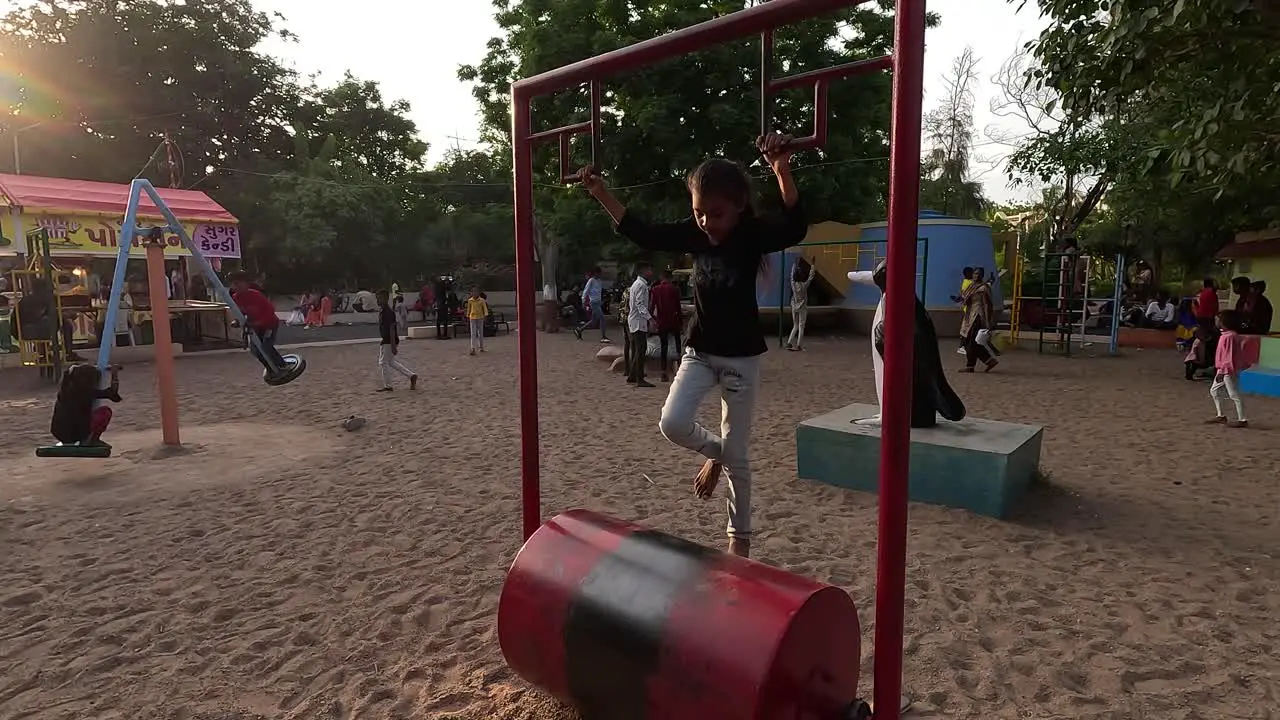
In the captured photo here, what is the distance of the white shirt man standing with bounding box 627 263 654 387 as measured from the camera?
33.4 feet

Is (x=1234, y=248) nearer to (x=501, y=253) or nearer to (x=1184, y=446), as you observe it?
(x=1184, y=446)

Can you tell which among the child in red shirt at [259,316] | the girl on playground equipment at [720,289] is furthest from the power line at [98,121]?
the girl on playground equipment at [720,289]

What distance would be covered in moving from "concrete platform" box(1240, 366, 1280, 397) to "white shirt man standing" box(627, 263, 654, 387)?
7686mm

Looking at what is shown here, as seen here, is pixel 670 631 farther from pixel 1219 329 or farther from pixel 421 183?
pixel 421 183

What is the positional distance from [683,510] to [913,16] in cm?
349

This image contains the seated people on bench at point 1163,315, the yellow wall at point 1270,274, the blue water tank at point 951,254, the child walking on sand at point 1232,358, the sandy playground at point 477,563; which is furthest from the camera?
the blue water tank at point 951,254

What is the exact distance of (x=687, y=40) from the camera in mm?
2283

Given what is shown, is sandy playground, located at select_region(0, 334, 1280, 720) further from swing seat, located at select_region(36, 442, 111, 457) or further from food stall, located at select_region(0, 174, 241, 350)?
food stall, located at select_region(0, 174, 241, 350)

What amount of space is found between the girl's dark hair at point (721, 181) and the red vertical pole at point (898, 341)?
2.67ft

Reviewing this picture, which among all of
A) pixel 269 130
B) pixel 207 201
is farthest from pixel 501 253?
pixel 207 201

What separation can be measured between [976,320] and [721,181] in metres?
9.96

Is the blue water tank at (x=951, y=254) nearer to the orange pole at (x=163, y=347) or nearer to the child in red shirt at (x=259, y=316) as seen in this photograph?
the child in red shirt at (x=259, y=316)

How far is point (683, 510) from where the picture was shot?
4.70 metres

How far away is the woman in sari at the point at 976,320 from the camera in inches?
443
